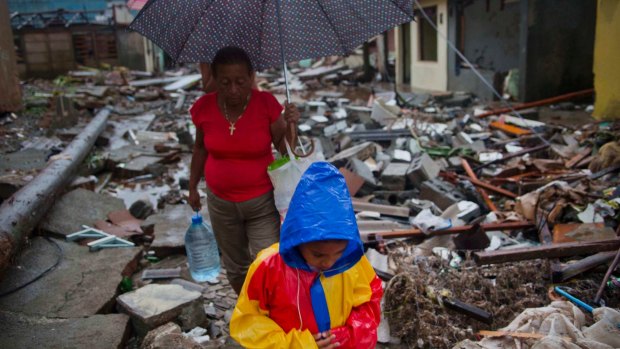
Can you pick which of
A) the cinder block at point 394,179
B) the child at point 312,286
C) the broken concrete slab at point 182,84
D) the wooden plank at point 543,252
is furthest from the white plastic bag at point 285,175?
the broken concrete slab at point 182,84

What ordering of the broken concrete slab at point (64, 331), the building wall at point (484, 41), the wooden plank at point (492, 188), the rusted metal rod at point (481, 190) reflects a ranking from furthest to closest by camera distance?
the building wall at point (484, 41) < the wooden plank at point (492, 188) < the rusted metal rod at point (481, 190) < the broken concrete slab at point (64, 331)

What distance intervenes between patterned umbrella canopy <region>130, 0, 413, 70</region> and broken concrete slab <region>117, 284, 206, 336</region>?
178cm

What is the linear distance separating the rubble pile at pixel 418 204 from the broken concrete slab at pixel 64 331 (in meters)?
0.18

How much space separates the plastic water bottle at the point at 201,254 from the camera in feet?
14.9

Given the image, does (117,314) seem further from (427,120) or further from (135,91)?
(135,91)

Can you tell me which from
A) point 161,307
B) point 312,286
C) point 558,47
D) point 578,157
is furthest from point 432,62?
point 312,286

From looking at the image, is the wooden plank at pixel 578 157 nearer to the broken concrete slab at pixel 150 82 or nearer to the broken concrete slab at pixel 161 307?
the broken concrete slab at pixel 161 307

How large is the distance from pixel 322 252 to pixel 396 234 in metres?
3.36

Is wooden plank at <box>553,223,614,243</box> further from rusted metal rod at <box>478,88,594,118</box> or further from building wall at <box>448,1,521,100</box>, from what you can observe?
building wall at <box>448,1,521,100</box>

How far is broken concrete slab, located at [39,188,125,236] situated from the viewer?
5.35m

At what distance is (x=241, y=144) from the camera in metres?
3.00

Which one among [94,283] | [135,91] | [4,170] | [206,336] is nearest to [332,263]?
[206,336]

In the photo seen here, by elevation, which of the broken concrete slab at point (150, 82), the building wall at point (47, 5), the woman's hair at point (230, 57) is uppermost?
the building wall at point (47, 5)

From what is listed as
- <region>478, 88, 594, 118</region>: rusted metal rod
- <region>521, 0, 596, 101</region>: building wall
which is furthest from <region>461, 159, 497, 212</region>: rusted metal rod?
<region>521, 0, 596, 101</region>: building wall
